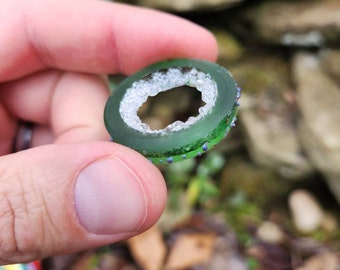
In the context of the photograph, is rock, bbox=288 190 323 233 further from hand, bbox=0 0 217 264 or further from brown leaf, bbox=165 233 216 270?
hand, bbox=0 0 217 264

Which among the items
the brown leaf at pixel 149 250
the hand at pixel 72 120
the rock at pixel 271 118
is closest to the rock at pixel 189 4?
the rock at pixel 271 118

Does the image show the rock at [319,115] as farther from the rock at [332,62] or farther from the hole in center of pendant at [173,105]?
the hole in center of pendant at [173,105]

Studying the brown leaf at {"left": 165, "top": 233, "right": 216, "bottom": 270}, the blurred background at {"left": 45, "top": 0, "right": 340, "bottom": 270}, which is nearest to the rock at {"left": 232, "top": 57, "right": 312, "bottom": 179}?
the blurred background at {"left": 45, "top": 0, "right": 340, "bottom": 270}

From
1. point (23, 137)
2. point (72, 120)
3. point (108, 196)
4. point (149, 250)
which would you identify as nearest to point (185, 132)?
point (108, 196)

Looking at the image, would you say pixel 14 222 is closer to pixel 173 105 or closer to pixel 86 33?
pixel 86 33

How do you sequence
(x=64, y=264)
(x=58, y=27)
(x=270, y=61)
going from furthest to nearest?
(x=270, y=61) → (x=64, y=264) → (x=58, y=27)

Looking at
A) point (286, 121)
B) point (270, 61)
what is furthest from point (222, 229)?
point (270, 61)

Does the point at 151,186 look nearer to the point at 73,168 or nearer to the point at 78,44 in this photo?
the point at 73,168
